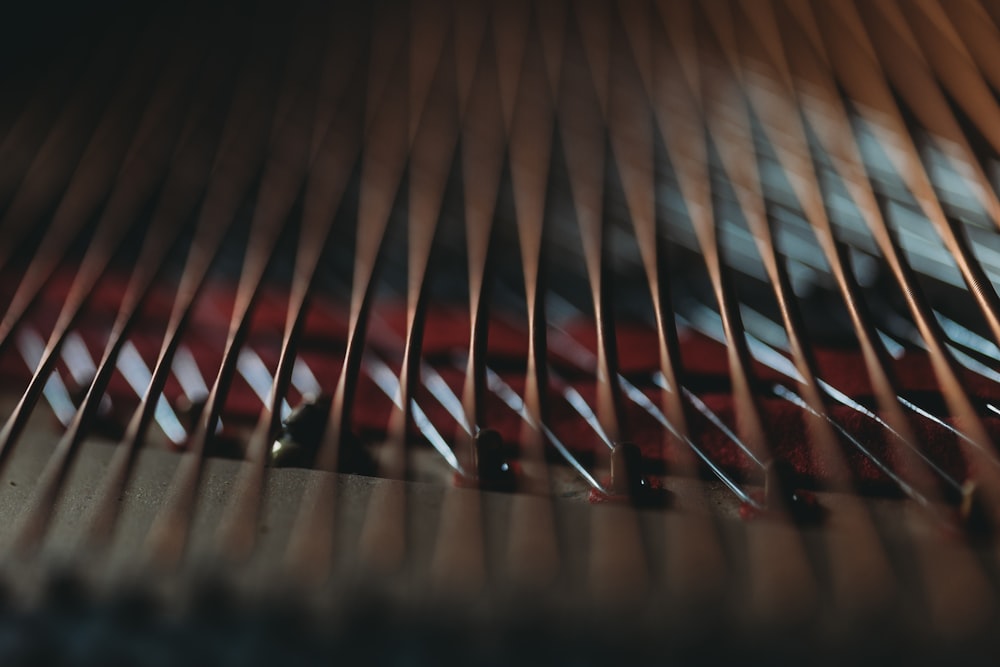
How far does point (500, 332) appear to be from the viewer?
1.21 m

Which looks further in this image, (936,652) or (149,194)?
(149,194)

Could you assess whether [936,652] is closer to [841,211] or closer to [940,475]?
[940,475]

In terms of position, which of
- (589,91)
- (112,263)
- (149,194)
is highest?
(589,91)

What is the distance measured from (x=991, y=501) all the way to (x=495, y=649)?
16.9 inches

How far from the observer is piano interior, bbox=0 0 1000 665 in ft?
2.17

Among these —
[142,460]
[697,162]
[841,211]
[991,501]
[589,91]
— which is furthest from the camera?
[589,91]

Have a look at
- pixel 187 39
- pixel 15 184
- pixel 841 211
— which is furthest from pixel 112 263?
pixel 841 211

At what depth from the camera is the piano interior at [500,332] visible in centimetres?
66

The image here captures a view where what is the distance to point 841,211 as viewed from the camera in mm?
1306

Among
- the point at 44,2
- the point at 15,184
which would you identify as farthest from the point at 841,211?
the point at 44,2

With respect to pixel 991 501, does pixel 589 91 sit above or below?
above

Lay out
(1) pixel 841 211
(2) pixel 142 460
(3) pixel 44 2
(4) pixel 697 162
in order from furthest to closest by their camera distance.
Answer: (3) pixel 44 2 → (4) pixel 697 162 → (1) pixel 841 211 → (2) pixel 142 460

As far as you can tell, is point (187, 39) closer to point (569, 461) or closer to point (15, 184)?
point (15, 184)

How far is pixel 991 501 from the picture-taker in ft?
2.39
